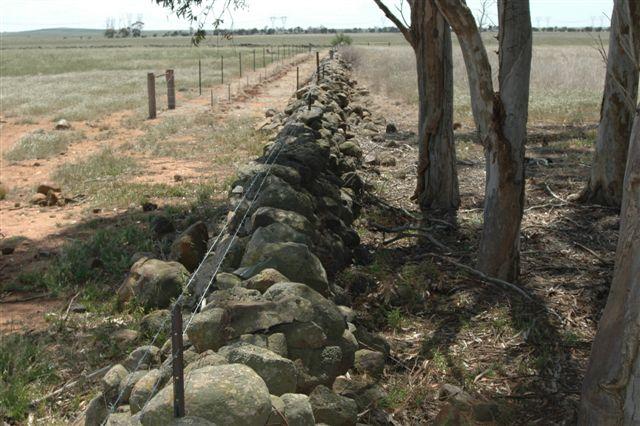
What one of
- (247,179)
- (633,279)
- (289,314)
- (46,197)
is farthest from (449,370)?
(46,197)

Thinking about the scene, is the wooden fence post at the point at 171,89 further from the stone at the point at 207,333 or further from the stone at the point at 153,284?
the stone at the point at 207,333

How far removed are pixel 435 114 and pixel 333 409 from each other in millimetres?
5880

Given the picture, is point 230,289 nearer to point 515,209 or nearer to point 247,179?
point 515,209

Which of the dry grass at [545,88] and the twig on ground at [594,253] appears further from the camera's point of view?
the dry grass at [545,88]

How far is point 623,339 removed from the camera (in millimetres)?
3623

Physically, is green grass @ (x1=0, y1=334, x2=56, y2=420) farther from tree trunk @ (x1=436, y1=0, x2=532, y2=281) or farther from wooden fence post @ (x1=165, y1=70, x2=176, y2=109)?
wooden fence post @ (x1=165, y1=70, x2=176, y2=109)

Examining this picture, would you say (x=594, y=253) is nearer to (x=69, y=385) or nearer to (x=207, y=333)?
(x=207, y=333)

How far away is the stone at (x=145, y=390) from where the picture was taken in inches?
140

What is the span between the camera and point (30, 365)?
5539 millimetres

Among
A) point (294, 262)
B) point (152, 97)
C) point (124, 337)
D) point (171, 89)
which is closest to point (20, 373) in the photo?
point (124, 337)

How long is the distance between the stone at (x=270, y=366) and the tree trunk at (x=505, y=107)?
317 cm

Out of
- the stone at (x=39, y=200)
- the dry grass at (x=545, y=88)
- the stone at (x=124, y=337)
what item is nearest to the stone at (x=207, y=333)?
the stone at (x=124, y=337)

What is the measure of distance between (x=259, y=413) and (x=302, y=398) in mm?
411

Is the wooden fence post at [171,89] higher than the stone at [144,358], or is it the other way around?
the wooden fence post at [171,89]
